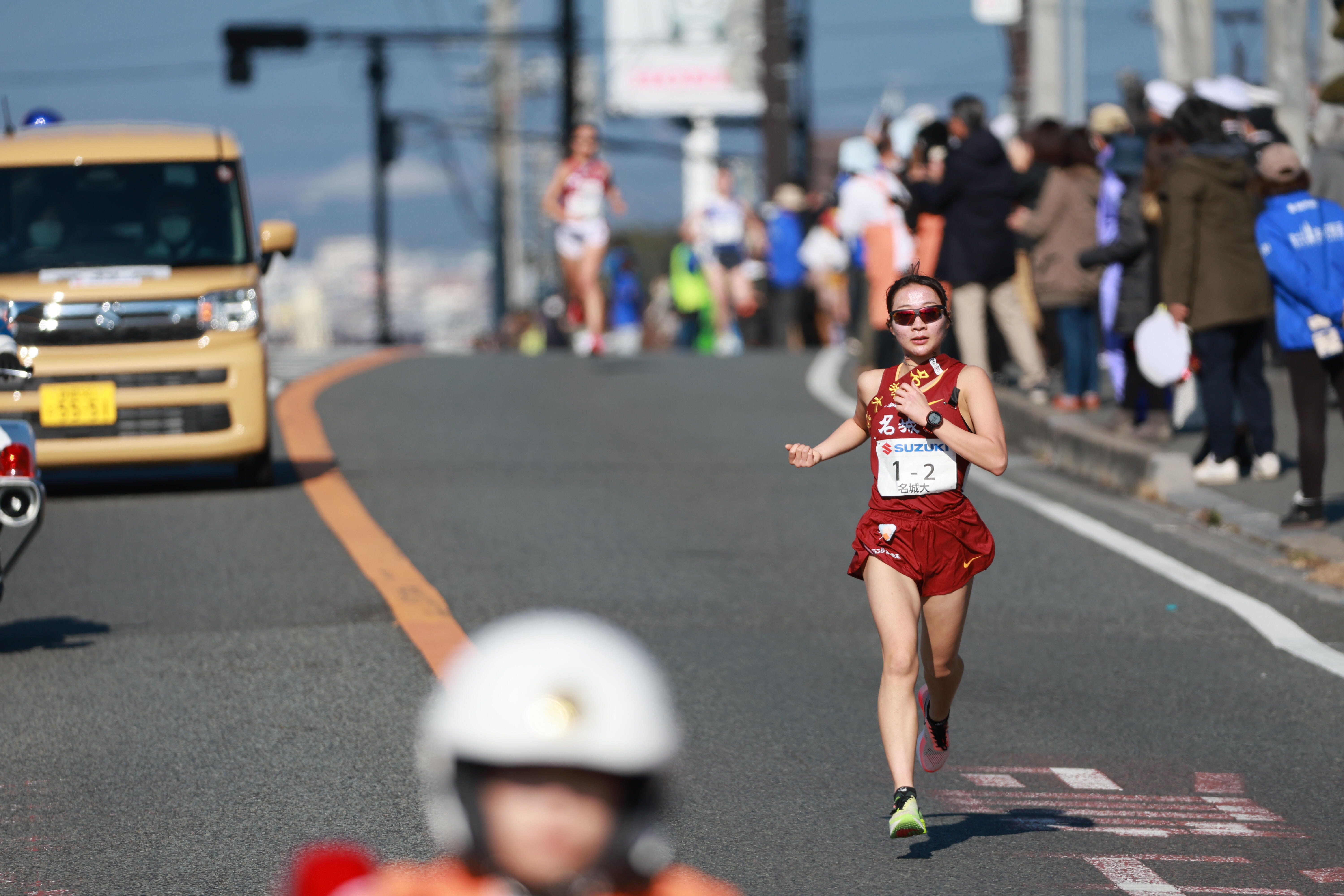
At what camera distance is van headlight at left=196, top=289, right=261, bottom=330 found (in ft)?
37.5

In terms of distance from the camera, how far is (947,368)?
5.30m

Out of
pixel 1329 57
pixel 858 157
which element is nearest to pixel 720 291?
pixel 858 157

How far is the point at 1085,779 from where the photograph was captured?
588cm

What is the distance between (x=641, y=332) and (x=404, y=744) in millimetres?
34017

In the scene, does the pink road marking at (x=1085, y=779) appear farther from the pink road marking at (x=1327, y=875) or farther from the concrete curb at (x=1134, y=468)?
the concrete curb at (x=1134, y=468)

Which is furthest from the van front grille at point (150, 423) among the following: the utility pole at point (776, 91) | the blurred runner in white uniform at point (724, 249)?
the utility pole at point (776, 91)

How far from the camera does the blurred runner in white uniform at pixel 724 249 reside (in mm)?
23609

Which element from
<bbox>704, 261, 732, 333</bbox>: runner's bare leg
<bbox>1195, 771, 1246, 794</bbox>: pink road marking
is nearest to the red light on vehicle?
<bbox>1195, 771, 1246, 794</bbox>: pink road marking

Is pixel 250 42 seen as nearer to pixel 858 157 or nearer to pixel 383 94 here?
pixel 383 94

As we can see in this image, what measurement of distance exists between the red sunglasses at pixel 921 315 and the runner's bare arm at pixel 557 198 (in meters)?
12.9

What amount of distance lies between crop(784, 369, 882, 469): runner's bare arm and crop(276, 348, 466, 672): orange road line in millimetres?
2153

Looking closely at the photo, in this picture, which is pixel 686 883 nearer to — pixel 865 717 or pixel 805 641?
pixel 865 717

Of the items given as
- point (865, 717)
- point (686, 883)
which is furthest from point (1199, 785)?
point (686, 883)

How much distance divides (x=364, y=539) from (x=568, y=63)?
34.6 meters
